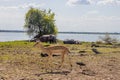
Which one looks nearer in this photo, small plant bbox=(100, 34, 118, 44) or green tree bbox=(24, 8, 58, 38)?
small plant bbox=(100, 34, 118, 44)

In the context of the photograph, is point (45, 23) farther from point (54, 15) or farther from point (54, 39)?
point (54, 39)

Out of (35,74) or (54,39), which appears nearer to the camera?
(35,74)

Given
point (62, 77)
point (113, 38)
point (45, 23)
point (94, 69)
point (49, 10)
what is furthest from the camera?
point (49, 10)

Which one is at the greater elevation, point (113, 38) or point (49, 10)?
point (49, 10)

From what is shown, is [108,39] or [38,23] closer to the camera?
[108,39]

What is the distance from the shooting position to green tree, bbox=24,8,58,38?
255 ft

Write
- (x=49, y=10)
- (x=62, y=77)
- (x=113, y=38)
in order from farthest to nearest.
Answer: (x=49, y=10) < (x=113, y=38) < (x=62, y=77)

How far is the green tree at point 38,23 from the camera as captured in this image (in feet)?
255

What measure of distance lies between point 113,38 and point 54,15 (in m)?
18.8

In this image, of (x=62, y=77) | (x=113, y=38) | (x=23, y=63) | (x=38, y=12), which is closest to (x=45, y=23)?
(x=38, y=12)

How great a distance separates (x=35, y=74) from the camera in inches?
803

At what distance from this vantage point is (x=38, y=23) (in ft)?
256

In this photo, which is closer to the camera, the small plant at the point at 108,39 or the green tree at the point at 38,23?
the small plant at the point at 108,39

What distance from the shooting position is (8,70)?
21.5 m
